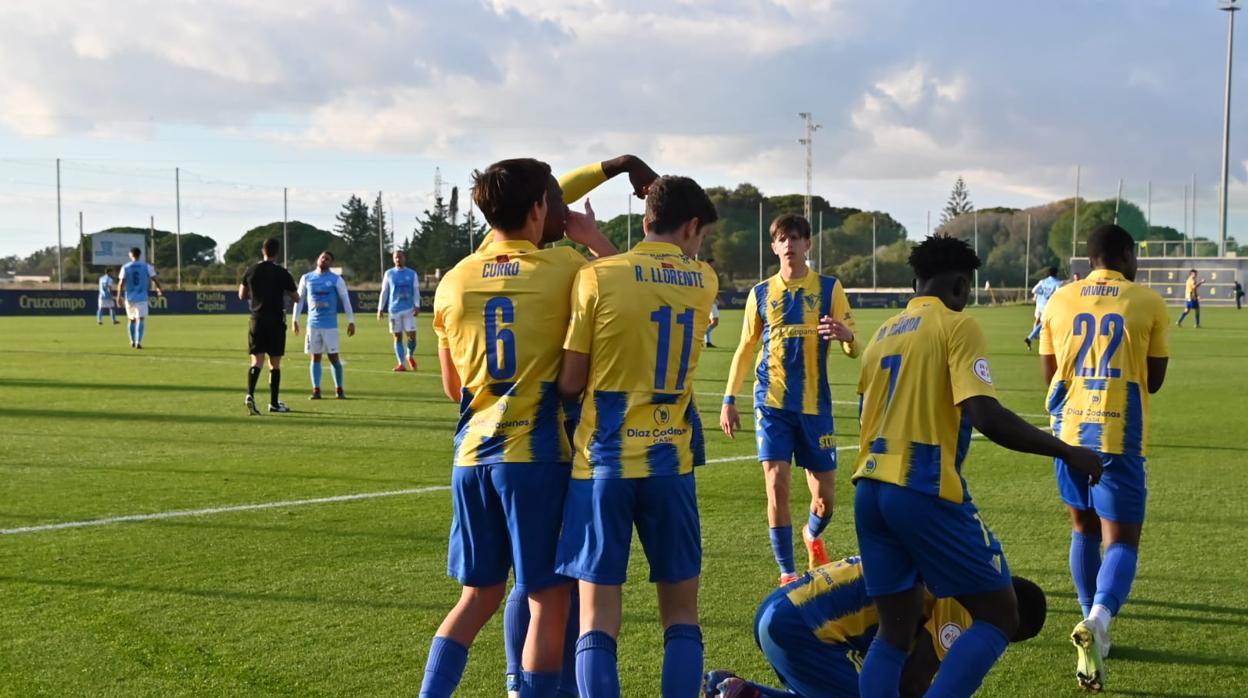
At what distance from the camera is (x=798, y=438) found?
23.1 ft

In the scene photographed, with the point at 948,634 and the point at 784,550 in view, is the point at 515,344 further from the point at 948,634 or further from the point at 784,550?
the point at 784,550

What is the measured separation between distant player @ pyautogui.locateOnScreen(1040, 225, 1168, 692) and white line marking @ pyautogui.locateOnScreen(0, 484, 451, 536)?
527 cm

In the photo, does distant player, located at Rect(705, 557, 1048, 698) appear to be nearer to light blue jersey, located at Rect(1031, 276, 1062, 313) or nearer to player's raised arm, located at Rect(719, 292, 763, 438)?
player's raised arm, located at Rect(719, 292, 763, 438)

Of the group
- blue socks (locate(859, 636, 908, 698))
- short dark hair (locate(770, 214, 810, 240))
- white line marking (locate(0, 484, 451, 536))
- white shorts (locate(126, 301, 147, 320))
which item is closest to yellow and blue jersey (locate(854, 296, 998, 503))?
blue socks (locate(859, 636, 908, 698))

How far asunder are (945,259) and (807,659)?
1620mm

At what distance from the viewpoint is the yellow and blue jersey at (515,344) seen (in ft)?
12.9

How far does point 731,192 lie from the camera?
10988 centimetres

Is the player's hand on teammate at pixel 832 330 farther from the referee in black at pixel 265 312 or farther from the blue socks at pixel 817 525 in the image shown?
the referee in black at pixel 265 312

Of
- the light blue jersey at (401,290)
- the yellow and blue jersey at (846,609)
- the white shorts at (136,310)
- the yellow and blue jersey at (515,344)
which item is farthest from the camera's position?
the white shorts at (136,310)

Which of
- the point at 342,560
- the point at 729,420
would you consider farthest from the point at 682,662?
the point at 342,560

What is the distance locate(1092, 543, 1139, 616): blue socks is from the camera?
5.16 m

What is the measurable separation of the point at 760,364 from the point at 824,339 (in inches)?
20.0

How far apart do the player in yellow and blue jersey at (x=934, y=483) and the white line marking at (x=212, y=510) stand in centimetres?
559

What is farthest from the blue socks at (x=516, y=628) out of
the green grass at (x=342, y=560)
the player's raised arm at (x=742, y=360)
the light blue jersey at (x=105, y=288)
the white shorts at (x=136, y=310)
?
the light blue jersey at (x=105, y=288)
